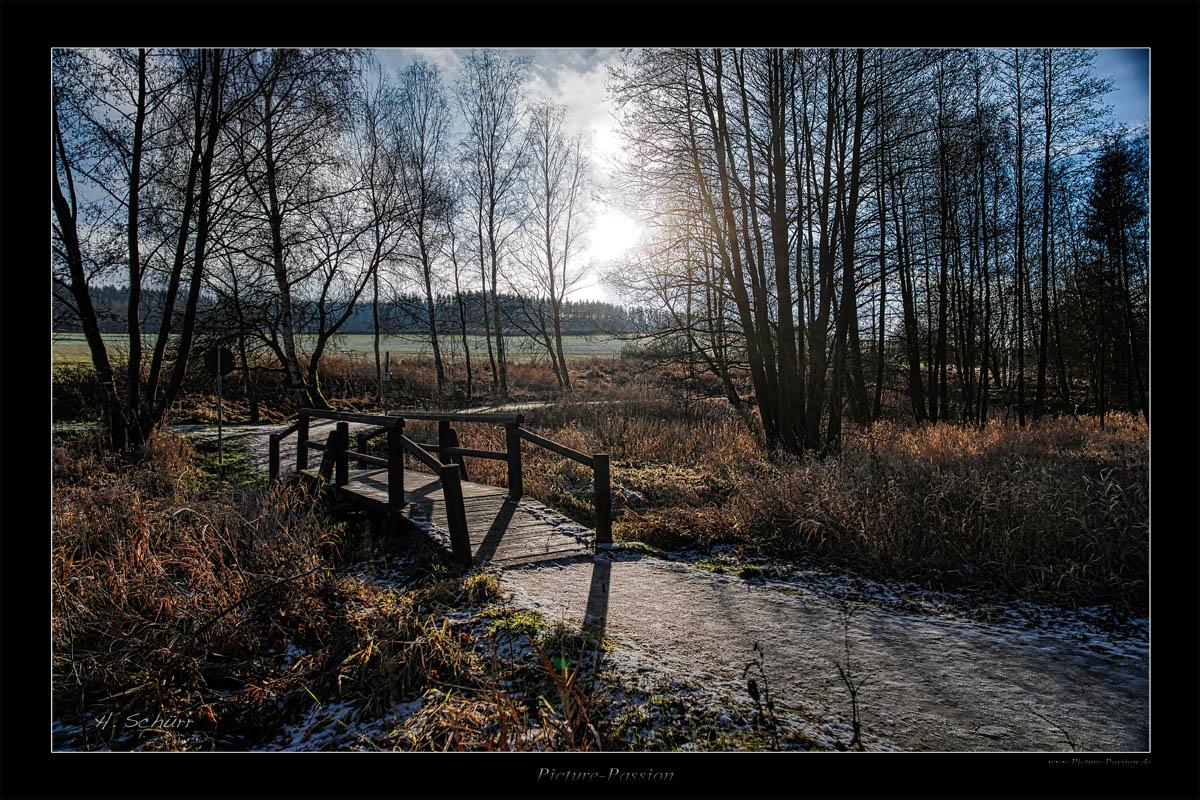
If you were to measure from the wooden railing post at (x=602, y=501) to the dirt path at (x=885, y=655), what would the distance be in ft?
2.31

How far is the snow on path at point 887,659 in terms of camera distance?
2.41 metres

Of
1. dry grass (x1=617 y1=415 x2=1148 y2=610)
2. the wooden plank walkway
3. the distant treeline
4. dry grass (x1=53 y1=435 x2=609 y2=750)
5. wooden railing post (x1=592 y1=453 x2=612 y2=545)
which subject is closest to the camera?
dry grass (x1=53 y1=435 x2=609 y2=750)

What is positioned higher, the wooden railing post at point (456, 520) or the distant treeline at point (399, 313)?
the distant treeline at point (399, 313)

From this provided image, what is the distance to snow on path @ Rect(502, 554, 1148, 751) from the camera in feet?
7.91

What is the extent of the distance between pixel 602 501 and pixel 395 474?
2.27 metres

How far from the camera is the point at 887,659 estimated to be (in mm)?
3076

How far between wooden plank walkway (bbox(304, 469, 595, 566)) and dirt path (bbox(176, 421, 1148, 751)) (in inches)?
15.8

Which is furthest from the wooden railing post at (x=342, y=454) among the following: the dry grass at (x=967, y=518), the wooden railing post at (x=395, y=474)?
the dry grass at (x=967, y=518)

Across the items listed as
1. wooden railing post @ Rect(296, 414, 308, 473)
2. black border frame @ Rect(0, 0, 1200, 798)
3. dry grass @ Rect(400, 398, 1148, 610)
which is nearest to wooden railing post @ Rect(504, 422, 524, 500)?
dry grass @ Rect(400, 398, 1148, 610)

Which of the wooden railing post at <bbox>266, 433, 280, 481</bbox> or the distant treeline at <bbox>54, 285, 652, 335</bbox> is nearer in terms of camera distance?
the distant treeline at <bbox>54, 285, 652, 335</bbox>

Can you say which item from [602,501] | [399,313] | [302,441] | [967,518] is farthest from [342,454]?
[399,313]

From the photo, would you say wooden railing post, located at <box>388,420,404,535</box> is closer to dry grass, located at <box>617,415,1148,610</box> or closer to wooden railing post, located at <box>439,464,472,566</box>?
wooden railing post, located at <box>439,464,472,566</box>
